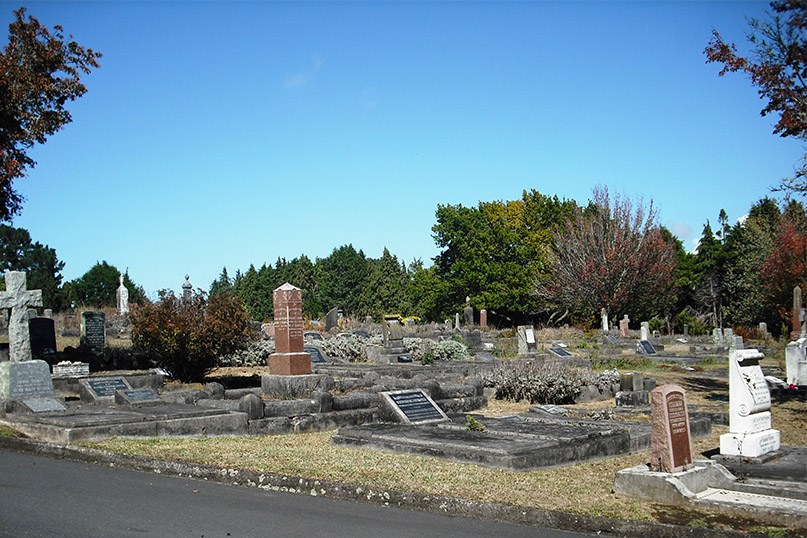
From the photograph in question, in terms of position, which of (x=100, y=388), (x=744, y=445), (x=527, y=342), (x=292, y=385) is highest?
(x=527, y=342)

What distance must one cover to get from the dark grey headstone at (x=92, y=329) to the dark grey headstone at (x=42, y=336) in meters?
1.51

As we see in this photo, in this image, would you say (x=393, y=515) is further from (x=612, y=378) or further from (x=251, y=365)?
(x=251, y=365)

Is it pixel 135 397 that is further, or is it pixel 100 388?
pixel 100 388

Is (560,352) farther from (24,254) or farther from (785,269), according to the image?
(24,254)

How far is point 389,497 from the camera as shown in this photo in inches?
307

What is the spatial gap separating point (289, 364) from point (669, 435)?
984cm

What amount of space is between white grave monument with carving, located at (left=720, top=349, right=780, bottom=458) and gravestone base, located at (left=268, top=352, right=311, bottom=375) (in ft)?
30.3

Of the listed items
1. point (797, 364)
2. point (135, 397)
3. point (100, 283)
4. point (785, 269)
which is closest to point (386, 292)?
point (100, 283)

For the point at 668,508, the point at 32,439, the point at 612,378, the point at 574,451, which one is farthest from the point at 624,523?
the point at 612,378

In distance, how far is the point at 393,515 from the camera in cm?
739

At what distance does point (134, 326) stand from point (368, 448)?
10674 millimetres

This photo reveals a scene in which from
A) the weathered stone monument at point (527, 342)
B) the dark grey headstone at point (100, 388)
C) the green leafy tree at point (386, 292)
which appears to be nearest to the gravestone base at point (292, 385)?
the dark grey headstone at point (100, 388)

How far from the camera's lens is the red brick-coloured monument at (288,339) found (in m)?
16.2

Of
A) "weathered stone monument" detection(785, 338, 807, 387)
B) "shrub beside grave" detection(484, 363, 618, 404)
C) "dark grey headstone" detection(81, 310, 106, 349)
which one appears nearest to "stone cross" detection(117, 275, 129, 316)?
"dark grey headstone" detection(81, 310, 106, 349)
